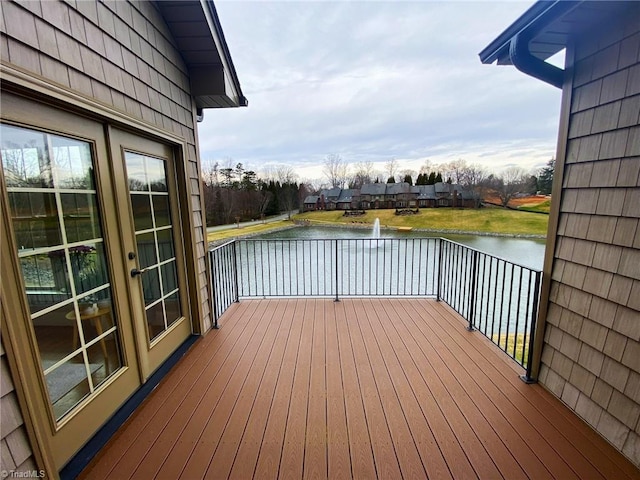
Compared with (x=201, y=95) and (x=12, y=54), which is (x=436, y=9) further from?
(x=12, y=54)

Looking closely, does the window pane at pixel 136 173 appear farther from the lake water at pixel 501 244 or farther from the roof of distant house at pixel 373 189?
the roof of distant house at pixel 373 189

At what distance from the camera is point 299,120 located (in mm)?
14758

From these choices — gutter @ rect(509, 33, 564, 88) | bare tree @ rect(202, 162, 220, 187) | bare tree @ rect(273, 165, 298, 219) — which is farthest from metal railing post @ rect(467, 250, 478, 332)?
bare tree @ rect(202, 162, 220, 187)

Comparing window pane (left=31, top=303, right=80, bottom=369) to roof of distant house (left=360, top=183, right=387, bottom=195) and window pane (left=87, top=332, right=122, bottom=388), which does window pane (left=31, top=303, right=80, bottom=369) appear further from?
roof of distant house (left=360, top=183, right=387, bottom=195)

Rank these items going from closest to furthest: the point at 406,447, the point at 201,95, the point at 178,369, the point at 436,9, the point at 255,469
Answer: the point at 255,469
the point at 406,447
the point at 178,369
the point at 201,95
the point at 436,9

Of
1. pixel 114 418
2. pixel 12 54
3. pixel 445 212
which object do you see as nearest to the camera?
pixel 12 54

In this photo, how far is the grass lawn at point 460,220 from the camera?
15.2 meters

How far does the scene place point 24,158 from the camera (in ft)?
4.07

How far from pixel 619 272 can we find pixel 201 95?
356 cm

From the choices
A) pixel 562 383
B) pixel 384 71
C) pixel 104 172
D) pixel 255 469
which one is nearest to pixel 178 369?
pixel 255 469

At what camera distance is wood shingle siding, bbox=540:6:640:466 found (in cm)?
140

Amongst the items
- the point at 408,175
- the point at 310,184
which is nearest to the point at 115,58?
the point at 310,184

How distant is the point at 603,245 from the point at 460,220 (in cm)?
1946

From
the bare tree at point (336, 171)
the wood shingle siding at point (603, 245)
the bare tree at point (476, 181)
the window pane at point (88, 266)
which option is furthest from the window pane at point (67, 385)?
the bare tree at point (336, 171)
